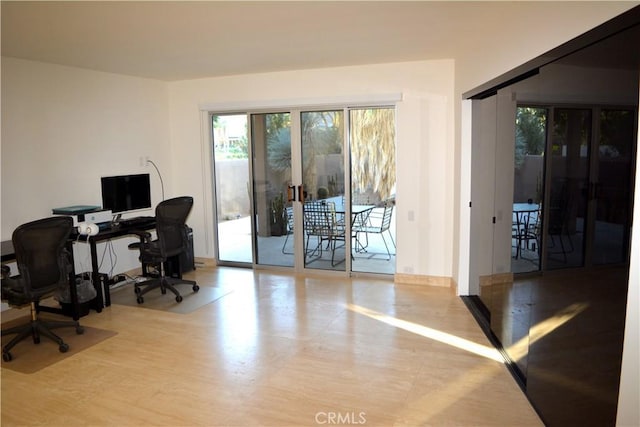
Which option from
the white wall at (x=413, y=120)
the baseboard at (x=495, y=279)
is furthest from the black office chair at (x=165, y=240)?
the baseboard at (x=495, y=279)

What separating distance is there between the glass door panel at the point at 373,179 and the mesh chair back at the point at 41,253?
328cm

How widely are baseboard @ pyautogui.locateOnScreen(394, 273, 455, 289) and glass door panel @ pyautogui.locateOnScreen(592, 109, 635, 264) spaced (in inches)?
135

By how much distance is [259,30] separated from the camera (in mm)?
3852

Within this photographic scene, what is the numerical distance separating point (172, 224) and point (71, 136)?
5.00ft

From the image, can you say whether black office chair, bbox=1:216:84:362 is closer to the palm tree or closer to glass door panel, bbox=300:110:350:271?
glass door panel, bbox=300:110:350:271

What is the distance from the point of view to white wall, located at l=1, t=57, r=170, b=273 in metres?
4.67

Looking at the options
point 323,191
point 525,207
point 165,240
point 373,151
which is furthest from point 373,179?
point 525,207

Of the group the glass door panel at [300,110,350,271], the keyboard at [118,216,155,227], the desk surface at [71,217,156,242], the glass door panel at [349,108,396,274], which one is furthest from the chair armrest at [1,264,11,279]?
the glass door panel at [349,108,396,274]

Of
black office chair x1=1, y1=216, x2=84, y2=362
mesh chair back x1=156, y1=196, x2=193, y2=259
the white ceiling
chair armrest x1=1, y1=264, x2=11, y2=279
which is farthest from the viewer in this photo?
mesh chair back x1=156, y1=196, x2=193, y2=259

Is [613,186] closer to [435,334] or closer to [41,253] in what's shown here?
[435,334]

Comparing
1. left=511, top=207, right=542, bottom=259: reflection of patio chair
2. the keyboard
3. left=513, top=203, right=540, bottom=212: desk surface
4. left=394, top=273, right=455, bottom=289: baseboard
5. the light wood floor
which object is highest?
left=513, top=203, right=540, bottom=212: desk surface

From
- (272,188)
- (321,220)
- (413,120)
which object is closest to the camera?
(413,120)

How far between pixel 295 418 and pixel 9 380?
221 centimetres

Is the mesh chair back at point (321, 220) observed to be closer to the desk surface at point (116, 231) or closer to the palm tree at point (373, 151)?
the palm tree at point (373, 151)
